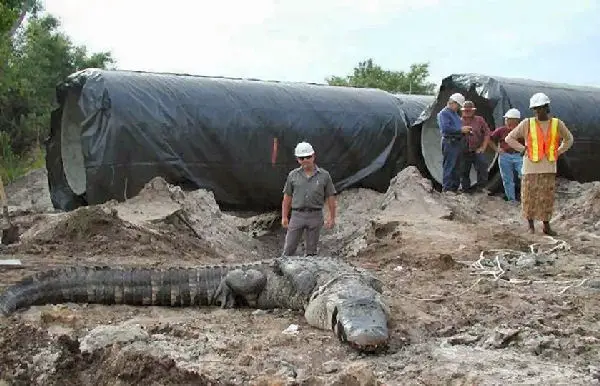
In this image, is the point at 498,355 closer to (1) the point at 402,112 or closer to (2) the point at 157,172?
(2) the point at 157,172

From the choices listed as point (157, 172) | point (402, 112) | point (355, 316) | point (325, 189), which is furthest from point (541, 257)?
point (402, 112)

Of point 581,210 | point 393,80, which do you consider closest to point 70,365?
point 581,210

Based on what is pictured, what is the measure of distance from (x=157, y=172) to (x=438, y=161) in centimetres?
598

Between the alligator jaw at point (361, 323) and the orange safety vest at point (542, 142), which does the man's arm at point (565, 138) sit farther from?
the alligator jaw at point (361, 323)

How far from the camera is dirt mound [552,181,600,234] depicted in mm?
12008

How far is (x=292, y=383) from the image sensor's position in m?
4.56

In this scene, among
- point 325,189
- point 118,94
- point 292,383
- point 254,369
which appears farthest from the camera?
point 118,94

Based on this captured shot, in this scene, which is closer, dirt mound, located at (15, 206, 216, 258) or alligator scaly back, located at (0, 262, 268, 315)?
alligator scaly back, located at (0, 262, 268, 315)

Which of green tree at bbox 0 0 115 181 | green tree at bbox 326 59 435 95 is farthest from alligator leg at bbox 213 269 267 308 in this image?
green tree at bbox 326 59 435 95

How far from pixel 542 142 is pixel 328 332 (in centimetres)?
551

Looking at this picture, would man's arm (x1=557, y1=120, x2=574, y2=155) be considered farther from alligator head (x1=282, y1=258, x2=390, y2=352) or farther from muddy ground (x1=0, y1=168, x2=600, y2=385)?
alligator head (x1=282, y1=258, x2=390, y2=352)

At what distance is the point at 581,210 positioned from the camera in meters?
12.6

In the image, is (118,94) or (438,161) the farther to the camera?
(438,161)

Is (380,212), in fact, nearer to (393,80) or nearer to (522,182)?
(522,182)
